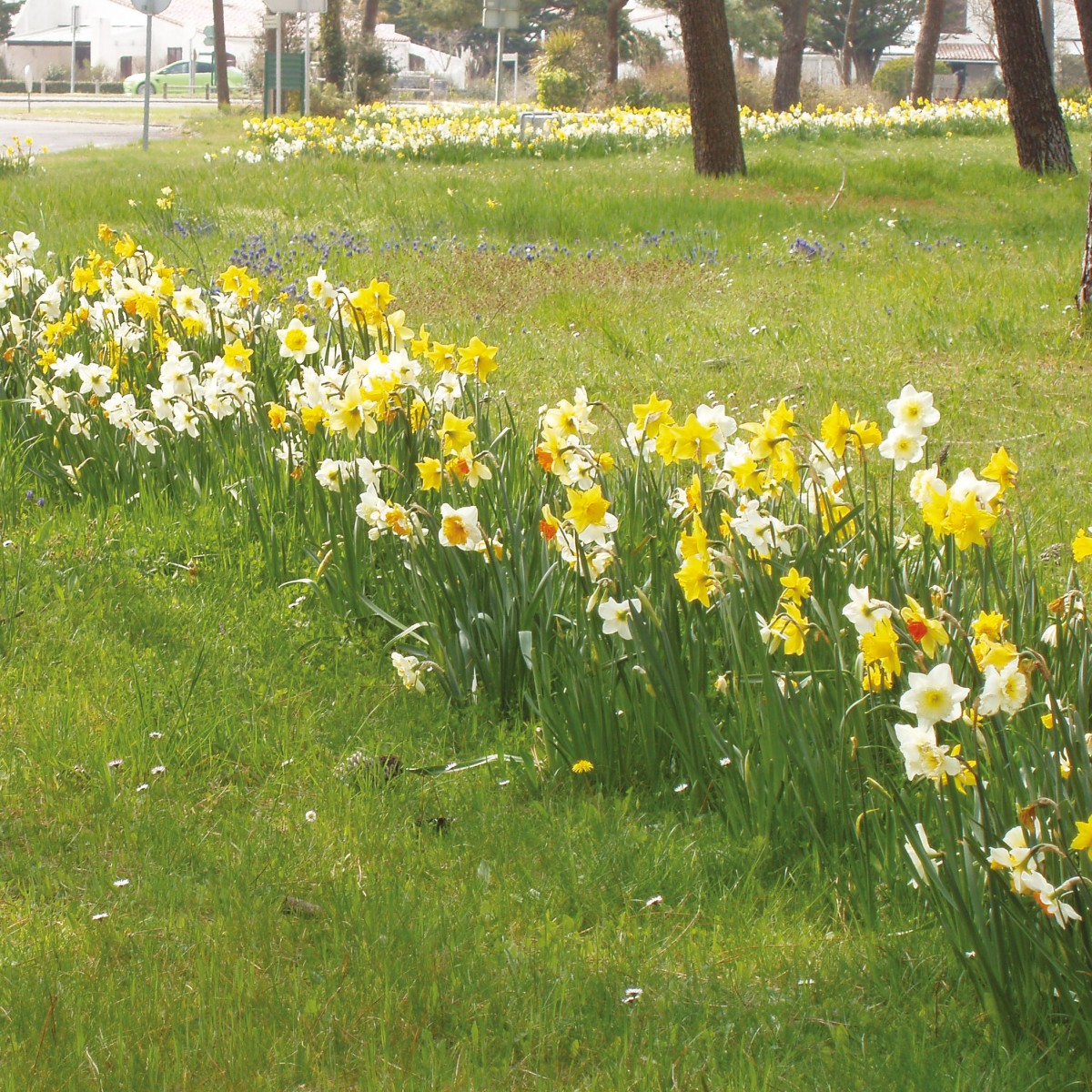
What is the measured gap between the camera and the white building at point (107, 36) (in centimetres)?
6700

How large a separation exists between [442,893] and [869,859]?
76cm

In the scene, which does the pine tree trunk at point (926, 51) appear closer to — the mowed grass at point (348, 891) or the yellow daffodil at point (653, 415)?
the mowed grass at point (348, 891)

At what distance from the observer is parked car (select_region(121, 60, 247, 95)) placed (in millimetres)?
48781

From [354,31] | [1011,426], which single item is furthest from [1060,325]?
[354,31]

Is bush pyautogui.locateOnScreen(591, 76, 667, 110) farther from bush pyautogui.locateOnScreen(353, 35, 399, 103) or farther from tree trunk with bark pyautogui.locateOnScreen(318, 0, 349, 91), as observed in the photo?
tree trunk with bark pyautogui.locateOnScreen(318, 0, 349, 91)

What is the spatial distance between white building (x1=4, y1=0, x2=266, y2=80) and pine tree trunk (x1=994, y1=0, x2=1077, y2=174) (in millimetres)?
57589

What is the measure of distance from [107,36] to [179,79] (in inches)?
612

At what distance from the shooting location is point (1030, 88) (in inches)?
487

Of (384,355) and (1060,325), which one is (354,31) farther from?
(384,355)

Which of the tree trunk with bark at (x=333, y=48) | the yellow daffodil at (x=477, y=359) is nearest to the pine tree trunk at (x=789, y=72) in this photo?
the tree trunk with bark at (x=333, y=48)

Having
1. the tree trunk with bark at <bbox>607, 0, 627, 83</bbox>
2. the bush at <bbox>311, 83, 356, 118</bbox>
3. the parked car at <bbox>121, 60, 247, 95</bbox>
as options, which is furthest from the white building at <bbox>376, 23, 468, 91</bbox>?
the bush at <bbox>311, 83, 356, 118</bbox>

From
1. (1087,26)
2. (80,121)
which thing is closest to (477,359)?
(1087,26)

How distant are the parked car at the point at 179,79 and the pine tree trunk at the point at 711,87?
33.1m


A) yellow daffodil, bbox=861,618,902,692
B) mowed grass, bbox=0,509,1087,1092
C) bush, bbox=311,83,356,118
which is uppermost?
bush, bbox=311,83,356,118
